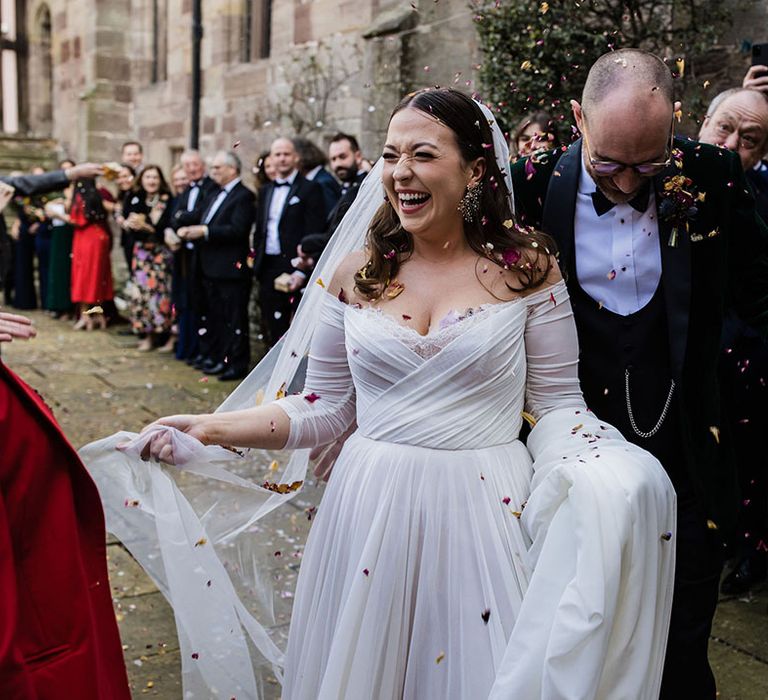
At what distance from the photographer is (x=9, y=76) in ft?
76.2

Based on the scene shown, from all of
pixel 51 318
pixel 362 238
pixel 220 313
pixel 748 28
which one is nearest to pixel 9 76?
pixel 51 318

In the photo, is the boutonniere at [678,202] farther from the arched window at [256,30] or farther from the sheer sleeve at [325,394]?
the arched window at [256,30]

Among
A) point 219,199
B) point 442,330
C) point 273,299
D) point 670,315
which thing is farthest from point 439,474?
point 219,199

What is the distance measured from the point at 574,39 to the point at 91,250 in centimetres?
825

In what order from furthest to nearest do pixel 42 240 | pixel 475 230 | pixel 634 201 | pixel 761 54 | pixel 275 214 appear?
1. pixel 42 240
2. pixel 275 214
3. pixel 761 54
4. pixel 634 201
5. pixel 475 230

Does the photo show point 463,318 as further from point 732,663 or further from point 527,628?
point 732,663

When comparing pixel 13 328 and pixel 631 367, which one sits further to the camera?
pixel 631 367

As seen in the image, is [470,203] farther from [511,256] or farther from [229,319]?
[229,319]

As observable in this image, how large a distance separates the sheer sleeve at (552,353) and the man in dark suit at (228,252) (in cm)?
680

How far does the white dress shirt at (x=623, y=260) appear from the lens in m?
2.78

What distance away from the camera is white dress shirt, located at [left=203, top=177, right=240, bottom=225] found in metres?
9.52

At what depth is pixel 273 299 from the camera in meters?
8.68

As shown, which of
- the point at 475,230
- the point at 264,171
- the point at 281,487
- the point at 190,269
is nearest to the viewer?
the point at 475,230

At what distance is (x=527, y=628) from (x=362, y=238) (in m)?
1.28
